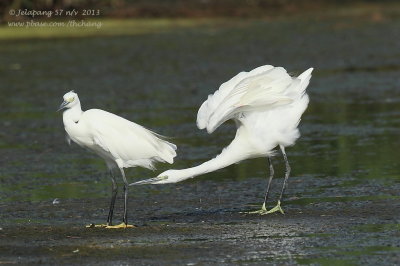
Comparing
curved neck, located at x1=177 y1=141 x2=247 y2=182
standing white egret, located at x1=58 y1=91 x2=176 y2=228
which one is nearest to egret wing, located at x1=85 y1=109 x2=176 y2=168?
standing white egret, located at x1=58 y1=91 x2=176 y2=228

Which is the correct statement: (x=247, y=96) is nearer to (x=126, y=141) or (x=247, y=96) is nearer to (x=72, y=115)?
(x=126, y=141)

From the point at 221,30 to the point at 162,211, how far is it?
59.9 feet

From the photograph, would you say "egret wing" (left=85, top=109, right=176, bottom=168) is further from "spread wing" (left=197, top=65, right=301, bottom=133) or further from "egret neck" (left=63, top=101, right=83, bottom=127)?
"spread wing" (left=197, top=65, right=301, bottom=133)

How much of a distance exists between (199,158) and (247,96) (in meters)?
3.14

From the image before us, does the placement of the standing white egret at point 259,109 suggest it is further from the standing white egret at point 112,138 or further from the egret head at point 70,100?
the egret head at point 70,100

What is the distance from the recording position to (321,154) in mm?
12531


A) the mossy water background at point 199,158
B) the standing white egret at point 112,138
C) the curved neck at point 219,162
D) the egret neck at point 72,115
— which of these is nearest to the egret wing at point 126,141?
the standing white egret at point 112,138

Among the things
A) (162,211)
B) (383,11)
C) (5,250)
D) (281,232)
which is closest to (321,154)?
(162,211)

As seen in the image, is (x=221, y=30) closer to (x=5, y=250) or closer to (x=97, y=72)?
(x=97, y=72)

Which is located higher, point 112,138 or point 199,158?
point 112,138

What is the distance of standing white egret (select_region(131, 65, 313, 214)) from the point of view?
378 inches

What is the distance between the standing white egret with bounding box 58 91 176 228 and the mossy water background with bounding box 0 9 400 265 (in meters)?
0.57

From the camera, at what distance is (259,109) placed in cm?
993

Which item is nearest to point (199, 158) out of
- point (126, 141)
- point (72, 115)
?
point (126, 141)
